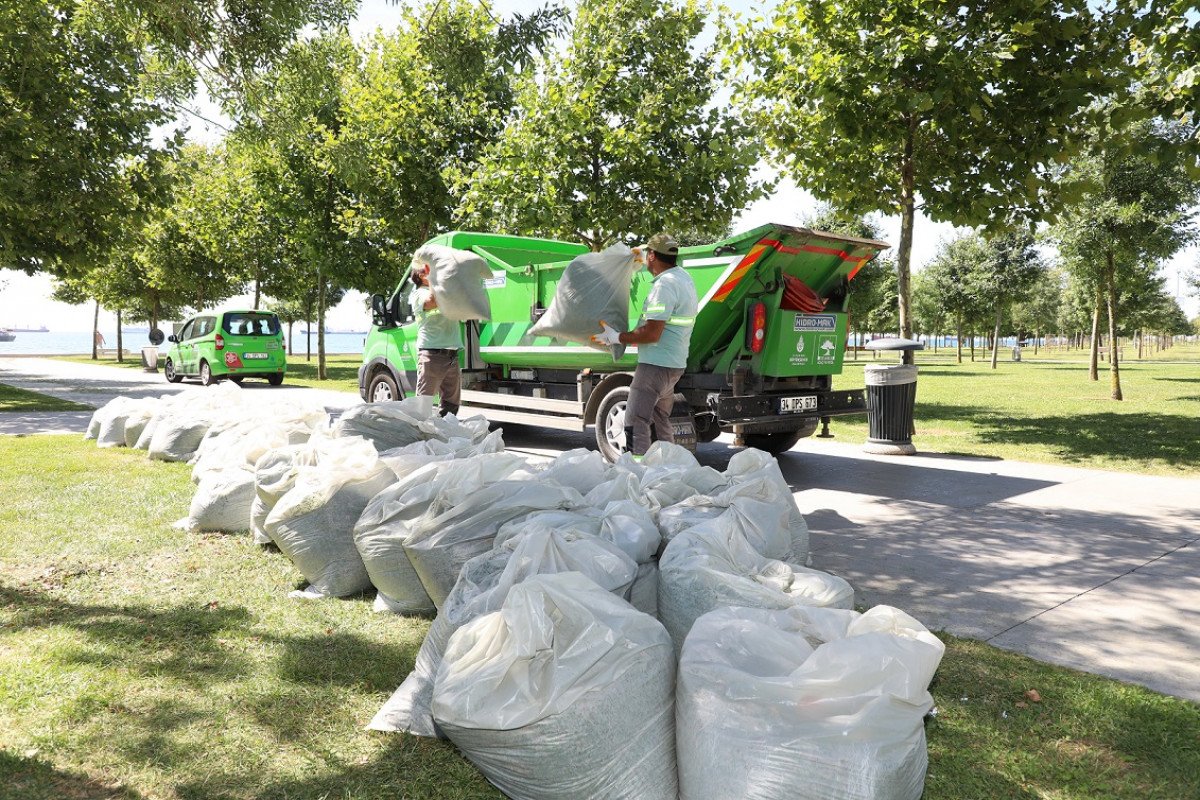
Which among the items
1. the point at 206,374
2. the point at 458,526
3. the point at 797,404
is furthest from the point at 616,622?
the point at 206,374

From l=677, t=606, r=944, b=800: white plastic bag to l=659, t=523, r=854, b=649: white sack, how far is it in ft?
1.63

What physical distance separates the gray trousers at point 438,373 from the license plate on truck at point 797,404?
3.25 meters

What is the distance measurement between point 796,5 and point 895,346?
15.8ft

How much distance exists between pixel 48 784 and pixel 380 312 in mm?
8820

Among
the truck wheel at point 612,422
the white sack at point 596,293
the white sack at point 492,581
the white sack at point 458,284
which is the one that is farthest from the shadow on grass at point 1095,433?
the white sack at point 492,581

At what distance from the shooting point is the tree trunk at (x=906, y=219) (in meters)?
10.7

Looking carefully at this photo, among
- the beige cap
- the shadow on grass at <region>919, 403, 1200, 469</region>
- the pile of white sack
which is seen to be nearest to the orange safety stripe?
the beige cap

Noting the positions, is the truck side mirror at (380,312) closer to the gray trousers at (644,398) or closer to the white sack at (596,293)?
the white sack at (596,293)

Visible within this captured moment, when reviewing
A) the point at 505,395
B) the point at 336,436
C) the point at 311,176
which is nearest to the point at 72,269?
the point at 311,176

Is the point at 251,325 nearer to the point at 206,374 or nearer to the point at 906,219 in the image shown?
the point at 206,374

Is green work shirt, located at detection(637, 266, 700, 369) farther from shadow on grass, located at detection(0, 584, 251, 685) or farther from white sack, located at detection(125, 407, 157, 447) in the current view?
white sack, located at detection(125, 407, 157, 447)

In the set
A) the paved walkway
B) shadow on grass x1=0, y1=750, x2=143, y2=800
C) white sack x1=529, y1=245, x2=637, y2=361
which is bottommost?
shadow on grass x1=0, y1=750, x2=143, y2=800

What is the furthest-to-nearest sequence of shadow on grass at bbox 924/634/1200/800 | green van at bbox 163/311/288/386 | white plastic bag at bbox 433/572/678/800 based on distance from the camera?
green van at bbox 163/311/288/386 < shadow on grass at bbox 924/634/1200/800 < white plastic bag at bbox 433/572/678/800

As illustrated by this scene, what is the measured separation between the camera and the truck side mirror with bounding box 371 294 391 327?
35.2 ft
